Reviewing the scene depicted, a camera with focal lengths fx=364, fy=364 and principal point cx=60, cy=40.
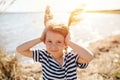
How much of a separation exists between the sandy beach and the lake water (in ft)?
0.41

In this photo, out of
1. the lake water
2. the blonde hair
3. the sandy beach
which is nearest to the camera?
the blonde hair

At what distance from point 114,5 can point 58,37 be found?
2.37 meters

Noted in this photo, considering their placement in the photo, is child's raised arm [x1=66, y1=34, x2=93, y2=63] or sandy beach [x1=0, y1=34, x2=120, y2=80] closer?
child's raised arm [x1=66, y1=34, x2=93, y2=63]

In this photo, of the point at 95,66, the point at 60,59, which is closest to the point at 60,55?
the point at 60,59

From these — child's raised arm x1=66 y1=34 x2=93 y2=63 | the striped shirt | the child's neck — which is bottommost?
the striped shirt

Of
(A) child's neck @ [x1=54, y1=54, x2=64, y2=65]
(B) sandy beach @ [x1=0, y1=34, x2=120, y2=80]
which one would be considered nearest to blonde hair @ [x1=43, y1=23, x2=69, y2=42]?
(A) child's neck @ [x1=54, y1=54, x2=64, y2=65]

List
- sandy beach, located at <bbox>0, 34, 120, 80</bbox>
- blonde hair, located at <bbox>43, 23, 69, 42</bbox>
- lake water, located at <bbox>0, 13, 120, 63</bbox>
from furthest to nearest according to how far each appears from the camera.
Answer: lake water, located at <bbox>0, 13, 120, 63</bbox> < sandy beach, located at <bbox>0, 34, 120, 80</bbox> < blonde hair, located at <bbox>43, 23, 69, 42</bbox>

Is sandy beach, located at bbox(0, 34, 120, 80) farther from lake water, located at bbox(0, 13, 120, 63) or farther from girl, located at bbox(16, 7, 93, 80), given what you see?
girl, located at bbox(16, 7, 93, 80)

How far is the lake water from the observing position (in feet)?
11.8

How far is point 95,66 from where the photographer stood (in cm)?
369

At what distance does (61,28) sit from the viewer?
1.97m

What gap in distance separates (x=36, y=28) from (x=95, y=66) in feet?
2.55

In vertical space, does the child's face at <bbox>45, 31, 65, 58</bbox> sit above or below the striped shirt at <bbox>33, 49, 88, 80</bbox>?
Result: above

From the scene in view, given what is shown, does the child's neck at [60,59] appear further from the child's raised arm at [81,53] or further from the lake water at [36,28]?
the lake water at [36,28]
